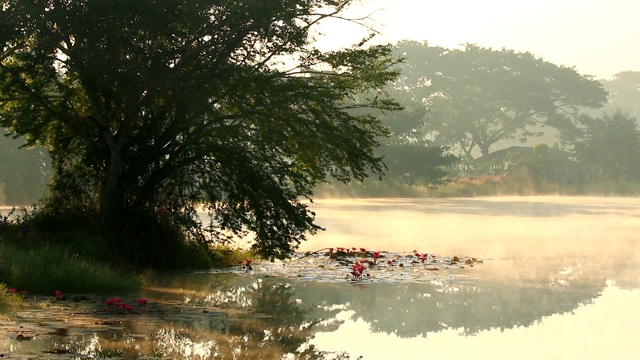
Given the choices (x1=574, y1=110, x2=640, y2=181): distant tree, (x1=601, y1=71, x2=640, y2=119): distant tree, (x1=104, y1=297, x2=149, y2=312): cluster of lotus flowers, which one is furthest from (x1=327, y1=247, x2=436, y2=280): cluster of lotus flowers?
(x1=601, y1=71, x2=640, y2=119): distant tree

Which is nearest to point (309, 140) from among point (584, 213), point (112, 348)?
point (112, 348)

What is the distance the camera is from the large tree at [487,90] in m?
→ 99.4

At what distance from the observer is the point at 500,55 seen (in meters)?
103

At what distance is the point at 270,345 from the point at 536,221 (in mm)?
27998

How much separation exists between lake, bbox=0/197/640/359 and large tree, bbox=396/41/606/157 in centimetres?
7302

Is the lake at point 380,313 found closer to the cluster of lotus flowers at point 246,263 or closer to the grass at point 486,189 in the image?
the cluster of lotus flowers at point 246,263

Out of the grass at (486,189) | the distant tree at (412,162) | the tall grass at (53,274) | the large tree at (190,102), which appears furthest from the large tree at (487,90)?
the tall grass at (53,274)

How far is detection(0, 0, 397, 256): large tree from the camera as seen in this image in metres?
19.0

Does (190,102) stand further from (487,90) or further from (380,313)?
(487,90)

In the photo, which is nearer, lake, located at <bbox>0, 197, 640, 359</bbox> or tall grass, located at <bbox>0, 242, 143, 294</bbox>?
lake, located at <bbox>0, 197, 640, 359</bbox>

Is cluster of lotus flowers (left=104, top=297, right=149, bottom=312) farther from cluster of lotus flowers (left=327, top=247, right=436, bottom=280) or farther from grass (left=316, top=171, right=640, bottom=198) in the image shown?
grass (left=316, top=171, right=640, bottom=198)

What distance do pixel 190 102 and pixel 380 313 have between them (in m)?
6.06

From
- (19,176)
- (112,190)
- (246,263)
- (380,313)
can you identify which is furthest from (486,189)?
(380,313)

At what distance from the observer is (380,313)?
1538 cm
